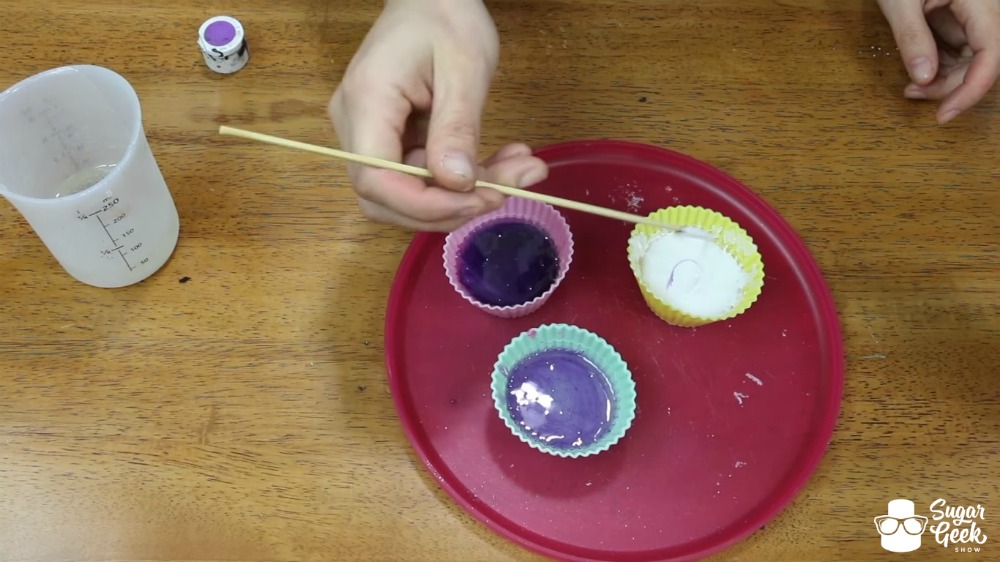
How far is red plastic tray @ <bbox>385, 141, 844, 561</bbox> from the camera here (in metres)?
0.85

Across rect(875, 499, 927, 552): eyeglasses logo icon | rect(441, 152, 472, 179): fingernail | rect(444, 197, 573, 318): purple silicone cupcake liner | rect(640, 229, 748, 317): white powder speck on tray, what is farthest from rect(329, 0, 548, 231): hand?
rect(875, 499, 927, 552): eyeglasses logo icon

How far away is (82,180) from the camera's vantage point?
917 mm

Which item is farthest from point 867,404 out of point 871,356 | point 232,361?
point 232,361

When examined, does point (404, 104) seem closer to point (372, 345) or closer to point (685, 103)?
point (372, 345)

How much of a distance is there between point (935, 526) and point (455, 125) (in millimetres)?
703

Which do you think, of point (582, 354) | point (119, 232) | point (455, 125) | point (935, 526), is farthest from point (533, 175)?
point (935, 526)

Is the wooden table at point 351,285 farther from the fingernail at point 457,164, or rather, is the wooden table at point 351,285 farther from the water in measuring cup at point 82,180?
the fingernail at point 457,164

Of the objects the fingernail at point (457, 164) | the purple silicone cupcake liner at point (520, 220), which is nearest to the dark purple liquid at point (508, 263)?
the purple silicone cupcake liner at point (520, 220)

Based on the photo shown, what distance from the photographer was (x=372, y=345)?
Result: 0.93 meters

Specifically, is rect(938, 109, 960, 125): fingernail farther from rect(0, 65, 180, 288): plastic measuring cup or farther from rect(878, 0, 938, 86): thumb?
rect(0, 65, 180, 288): plastic measuring cup

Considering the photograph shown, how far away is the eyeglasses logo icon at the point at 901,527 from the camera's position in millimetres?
843

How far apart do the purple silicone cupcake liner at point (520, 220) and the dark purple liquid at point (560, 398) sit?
69 mm

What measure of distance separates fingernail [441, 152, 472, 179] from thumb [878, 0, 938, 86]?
2.31ft

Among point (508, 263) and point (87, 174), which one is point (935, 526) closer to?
point (508, 263)
